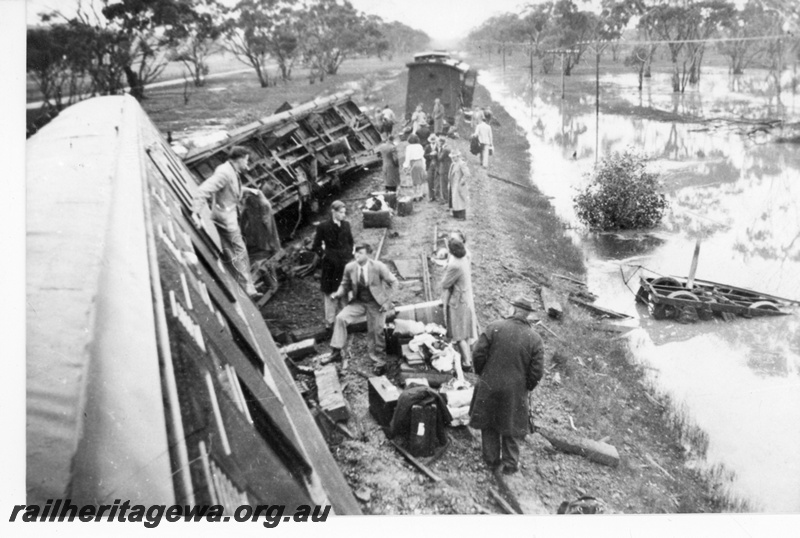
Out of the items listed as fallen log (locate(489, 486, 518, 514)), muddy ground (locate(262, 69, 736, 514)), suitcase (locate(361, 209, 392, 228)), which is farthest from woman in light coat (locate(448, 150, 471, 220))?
fallen log (locate(489, 486, 518, 514))

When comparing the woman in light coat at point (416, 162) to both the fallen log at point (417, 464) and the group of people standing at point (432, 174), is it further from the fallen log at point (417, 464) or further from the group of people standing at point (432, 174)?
the fallen log at point (417, 464)

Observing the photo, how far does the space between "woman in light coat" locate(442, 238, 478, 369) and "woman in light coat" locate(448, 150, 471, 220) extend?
16.1 feet

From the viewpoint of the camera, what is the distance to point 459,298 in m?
5.42

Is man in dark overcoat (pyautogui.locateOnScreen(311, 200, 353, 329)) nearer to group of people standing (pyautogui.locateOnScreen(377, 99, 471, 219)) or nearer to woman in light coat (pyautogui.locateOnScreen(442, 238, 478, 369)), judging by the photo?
woman in light coat (pyautogui.locateOnScreen(442, 238, 478, 369))

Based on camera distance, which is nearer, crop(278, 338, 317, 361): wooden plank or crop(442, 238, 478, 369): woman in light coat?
crop(442, 238, 478, 369): woman in light coat

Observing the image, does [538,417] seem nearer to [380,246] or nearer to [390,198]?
[380,246]

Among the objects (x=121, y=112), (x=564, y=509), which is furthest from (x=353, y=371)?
(x=121, y=112)

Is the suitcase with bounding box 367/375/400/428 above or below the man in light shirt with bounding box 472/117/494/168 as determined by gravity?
below

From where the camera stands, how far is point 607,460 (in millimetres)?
4789

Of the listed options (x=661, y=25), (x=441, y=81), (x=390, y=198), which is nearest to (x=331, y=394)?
(x=390, y=198)

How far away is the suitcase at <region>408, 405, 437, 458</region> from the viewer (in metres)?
4.29

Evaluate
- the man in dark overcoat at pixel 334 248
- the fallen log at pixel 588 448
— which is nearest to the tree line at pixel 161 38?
the man in dark overcoat at pixel 334 248

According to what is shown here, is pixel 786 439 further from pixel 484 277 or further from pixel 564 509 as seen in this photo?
pixel 484 277

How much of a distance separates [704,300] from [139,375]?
27.2 feet
